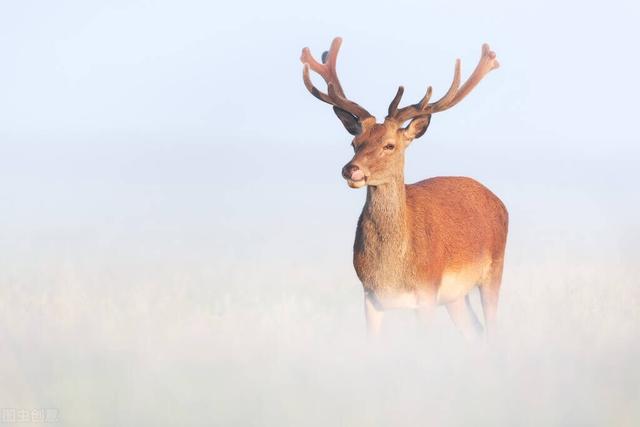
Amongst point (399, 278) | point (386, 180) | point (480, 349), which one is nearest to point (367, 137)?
point (386, 180)

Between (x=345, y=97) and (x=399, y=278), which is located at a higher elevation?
(x=345, y=97)

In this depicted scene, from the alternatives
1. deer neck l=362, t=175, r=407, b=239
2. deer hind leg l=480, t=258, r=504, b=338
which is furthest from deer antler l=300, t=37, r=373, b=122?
deer hind leg l=480, t=258, r=504, b=338

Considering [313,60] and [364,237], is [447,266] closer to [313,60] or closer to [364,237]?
[364,237]

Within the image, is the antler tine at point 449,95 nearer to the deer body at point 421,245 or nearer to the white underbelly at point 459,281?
the deer body at point 421,245

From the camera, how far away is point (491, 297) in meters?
15.9

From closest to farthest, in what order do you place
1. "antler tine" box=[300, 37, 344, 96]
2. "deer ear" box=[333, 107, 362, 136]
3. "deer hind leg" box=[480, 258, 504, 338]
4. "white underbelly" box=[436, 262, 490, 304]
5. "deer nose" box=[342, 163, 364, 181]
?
"deer nose" box=[342, 163, 364, 181], "deer ear" box=[333, 107, 362, 136], "white underbelly" box=[436, 262, 490, 304], "antler tine" box=[300, 37, 344, 96], "deer hind leg" box=[480, 258, 504, 338]

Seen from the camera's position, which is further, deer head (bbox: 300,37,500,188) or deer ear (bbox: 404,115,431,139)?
deer ear (bbox: 404,115,431,139)

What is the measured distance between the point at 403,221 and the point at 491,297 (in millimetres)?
1995

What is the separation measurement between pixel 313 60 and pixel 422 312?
3294 millimetres

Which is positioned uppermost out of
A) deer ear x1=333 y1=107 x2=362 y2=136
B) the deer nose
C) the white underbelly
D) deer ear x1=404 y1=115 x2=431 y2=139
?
deer ear x1=333 y1=107 x2=362 y2=136

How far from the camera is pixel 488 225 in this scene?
1589 cm

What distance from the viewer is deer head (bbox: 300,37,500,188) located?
14.0m

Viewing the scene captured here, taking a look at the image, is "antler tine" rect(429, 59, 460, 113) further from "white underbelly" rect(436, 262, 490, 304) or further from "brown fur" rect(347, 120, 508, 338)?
"white underbelly" rect(436, 262, 490, 304)

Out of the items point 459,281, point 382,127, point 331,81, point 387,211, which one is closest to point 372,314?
point 387,211
